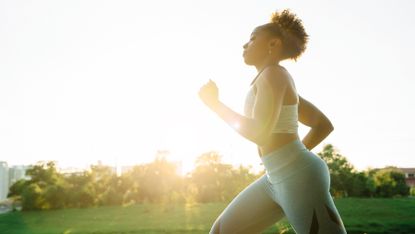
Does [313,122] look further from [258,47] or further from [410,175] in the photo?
[410,175]

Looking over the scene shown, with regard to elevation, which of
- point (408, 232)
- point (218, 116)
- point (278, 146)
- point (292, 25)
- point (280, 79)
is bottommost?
point (408, 232)

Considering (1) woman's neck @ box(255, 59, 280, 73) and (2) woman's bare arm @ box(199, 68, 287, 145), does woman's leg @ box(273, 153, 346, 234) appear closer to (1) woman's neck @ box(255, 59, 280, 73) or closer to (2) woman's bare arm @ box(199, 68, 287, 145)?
(2) woman's bare arm @ box(199, 68, 287, 145)

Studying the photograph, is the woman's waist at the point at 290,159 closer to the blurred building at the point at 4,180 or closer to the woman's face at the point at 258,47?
the woman's face at the point at 258,47

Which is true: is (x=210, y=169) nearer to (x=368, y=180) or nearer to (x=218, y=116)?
(x=368, y=180)

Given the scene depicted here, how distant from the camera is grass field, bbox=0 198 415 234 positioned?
58.8 ft

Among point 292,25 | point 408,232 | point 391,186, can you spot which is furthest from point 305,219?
point 391,186

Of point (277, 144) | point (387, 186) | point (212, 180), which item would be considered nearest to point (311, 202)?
point (277, 144)

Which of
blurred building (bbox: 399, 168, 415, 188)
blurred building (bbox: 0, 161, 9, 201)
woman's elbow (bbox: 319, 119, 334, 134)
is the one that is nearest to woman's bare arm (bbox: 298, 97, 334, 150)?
woman's elbow (bbox: 319, 119, 334, 134)

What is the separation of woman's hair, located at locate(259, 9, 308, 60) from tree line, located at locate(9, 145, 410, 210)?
32.5 m

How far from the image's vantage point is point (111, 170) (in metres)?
38.4

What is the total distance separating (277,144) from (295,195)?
0.31 m

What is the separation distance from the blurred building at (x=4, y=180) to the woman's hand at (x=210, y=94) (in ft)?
472

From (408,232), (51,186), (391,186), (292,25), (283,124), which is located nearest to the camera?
(283,124)

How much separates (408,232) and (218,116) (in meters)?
15.4
